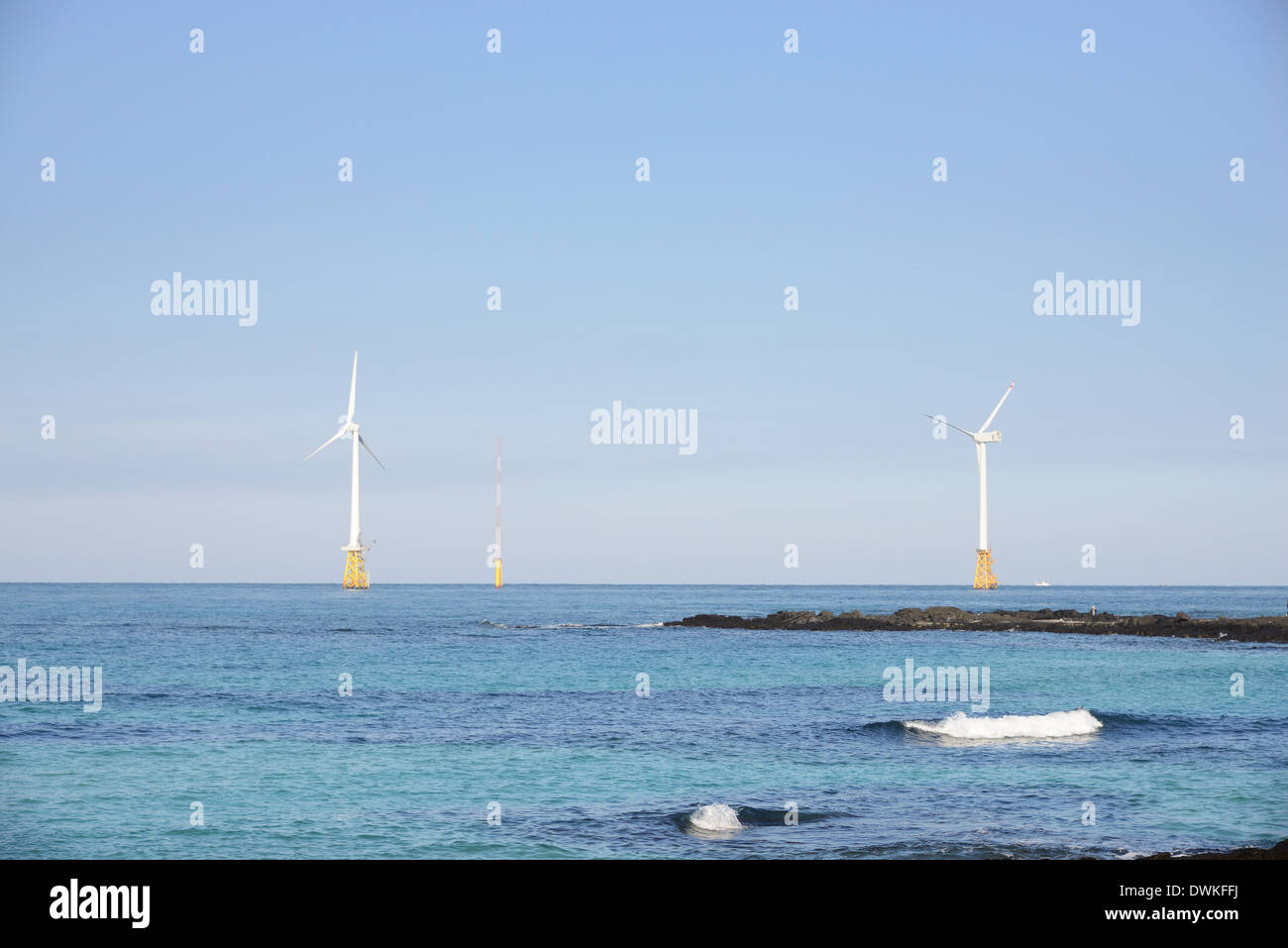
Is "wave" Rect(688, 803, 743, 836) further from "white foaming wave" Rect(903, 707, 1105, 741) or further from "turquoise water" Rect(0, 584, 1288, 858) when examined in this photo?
"white foaming wave" Rect(903, 707, 1105, 741)

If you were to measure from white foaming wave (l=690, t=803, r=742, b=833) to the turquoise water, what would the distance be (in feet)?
1.18

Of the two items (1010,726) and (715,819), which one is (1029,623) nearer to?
(1010,726)

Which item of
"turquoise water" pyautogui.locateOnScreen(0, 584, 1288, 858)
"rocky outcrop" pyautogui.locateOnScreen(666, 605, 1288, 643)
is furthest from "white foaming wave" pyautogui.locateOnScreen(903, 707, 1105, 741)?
"rocky outcrop" pyautogui.locateOnScreen(666, 605, 1288, 643)

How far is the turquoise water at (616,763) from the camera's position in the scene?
75.7ft

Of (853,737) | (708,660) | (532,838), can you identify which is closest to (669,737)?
(853,737)

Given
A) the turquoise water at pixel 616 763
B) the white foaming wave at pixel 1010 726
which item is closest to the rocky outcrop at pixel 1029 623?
the turquoise water at pixel 616 763

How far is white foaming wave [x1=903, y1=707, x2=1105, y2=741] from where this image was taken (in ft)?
122

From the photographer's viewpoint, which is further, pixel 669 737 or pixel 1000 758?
pixel 669 737

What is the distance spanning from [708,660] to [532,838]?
49.7 meters

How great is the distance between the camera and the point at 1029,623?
109 meters
